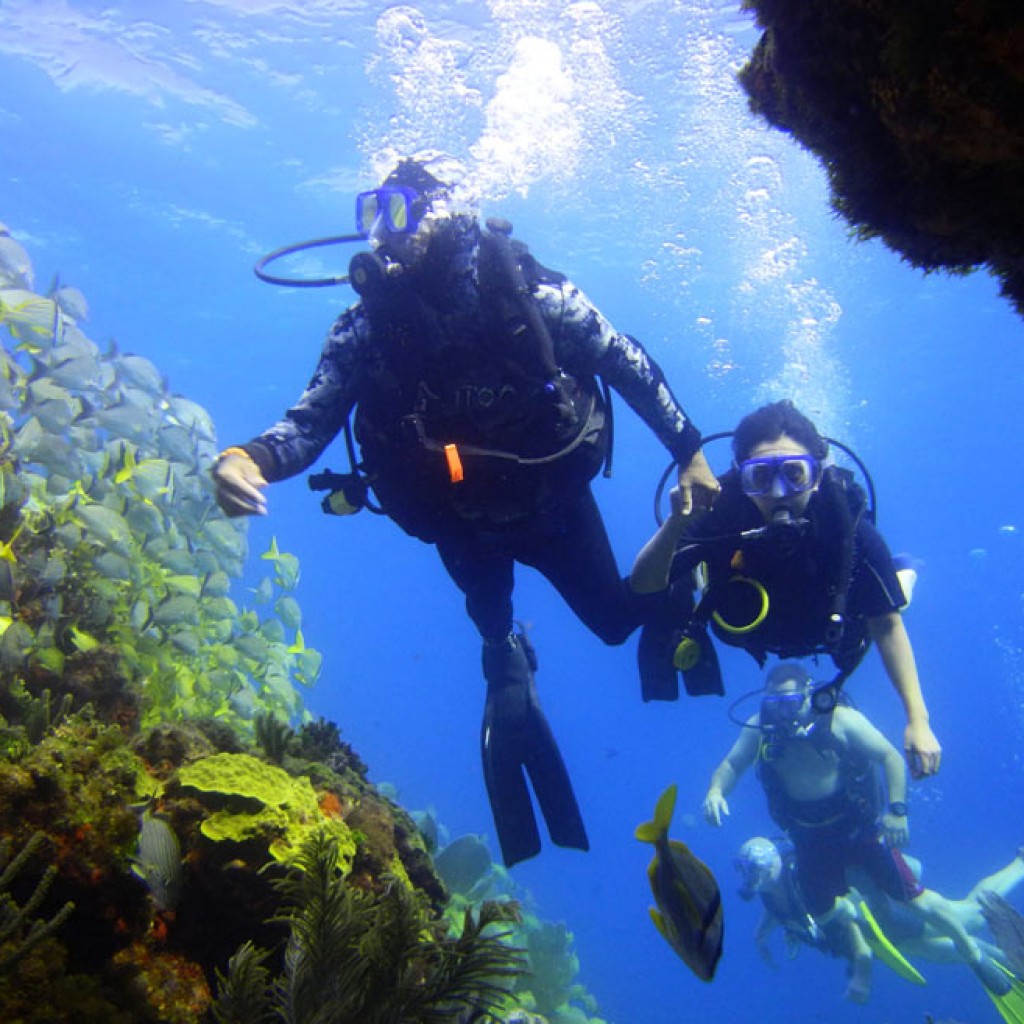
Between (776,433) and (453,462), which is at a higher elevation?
(776,433)

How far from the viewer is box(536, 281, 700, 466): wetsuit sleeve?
14.4ft

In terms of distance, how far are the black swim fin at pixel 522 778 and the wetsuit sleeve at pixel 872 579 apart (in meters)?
2.59

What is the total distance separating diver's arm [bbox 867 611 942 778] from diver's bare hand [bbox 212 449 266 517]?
4.44 meters

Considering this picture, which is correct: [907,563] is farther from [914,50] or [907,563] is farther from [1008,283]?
[914,50]

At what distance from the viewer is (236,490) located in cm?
326

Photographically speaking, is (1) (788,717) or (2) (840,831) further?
(2) (840,831)

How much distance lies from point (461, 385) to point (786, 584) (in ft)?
9.83

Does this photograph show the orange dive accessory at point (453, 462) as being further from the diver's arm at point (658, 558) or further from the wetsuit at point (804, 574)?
the wetsuit at point (804, 574)

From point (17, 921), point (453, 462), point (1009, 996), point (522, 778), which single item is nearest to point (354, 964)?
point (17, 921)

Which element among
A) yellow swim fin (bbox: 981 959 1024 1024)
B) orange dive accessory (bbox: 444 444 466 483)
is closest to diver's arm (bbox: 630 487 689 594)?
orange dive accessory (bbox: 444 444 466 483)

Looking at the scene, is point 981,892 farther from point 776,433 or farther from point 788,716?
point 776,433

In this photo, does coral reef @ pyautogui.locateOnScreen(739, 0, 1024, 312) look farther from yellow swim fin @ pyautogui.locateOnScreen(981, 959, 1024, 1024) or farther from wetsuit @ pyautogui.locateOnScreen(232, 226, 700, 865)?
yellow swim fin @ pyautogui.locateOnScreen(981, 959, 1024, 1024)

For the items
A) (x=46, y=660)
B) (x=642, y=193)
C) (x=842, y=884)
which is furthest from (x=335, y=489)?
(x=642, y=193)

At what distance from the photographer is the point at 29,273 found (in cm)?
810
